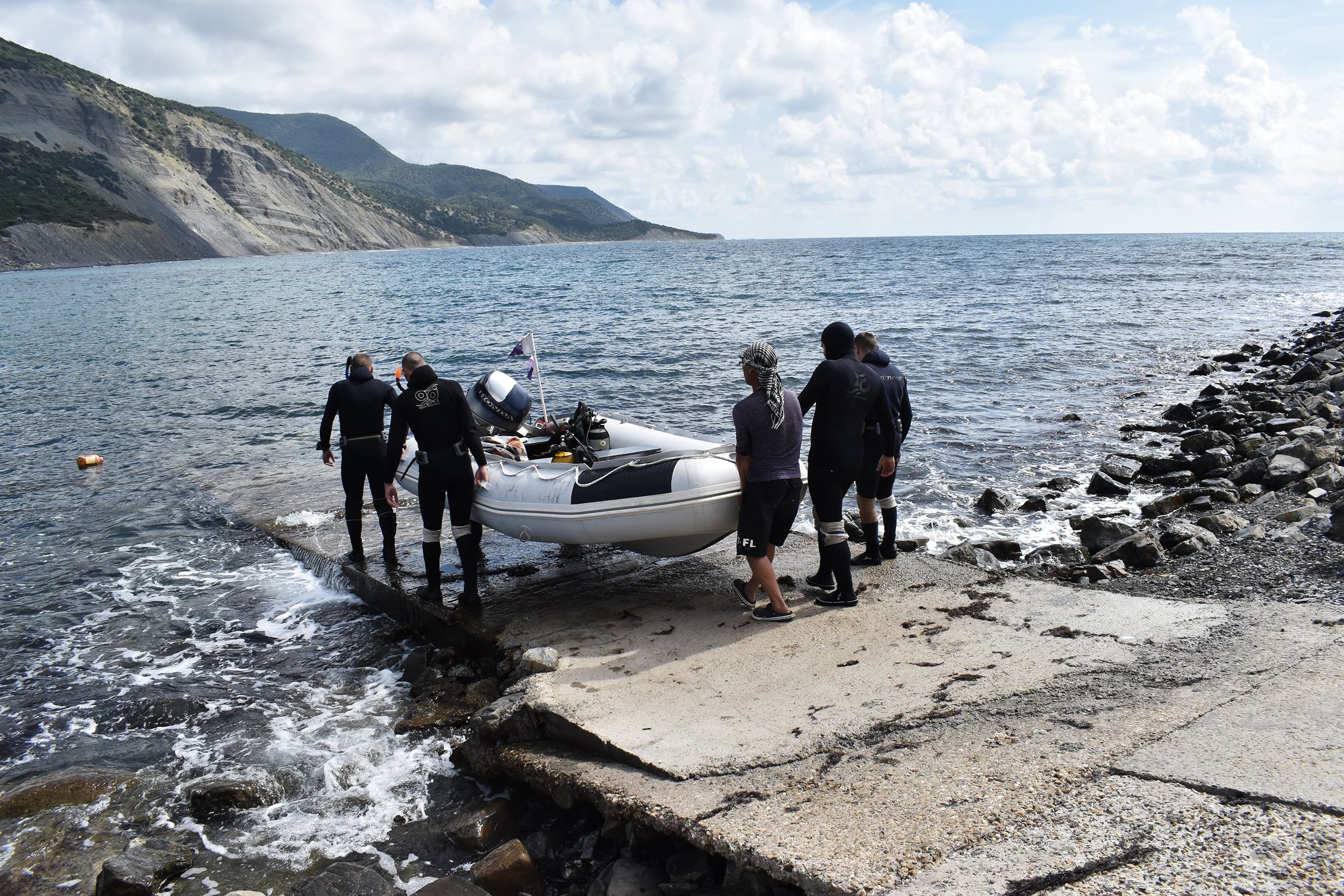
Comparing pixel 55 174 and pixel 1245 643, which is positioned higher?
pixel 55 174

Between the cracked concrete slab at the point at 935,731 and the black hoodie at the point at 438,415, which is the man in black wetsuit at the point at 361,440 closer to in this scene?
the black hoodie at the point at 438,415

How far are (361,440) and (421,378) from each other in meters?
1.63

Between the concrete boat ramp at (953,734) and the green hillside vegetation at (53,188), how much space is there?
90.5m

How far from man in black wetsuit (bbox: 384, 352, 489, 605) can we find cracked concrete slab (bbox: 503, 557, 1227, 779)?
101 cm

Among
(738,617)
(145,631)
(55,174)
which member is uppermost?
(55,174)

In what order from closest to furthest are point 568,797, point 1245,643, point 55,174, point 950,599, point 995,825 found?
1. point 995,825
2. point 568,797
3. point 1245,643
4. point 950,599
5. point 55,174

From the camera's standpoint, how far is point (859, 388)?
592 centimetres

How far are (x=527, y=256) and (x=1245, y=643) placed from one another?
378 ft

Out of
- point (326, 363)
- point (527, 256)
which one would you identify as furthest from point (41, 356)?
point (527, 256)

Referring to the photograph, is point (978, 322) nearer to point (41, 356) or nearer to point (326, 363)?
point (326, 363)

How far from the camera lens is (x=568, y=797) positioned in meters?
4.21

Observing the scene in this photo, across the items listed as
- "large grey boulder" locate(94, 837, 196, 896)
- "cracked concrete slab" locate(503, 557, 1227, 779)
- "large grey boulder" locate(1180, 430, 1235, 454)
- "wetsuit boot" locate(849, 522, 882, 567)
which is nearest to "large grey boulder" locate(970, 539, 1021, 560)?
"wetsuit boot" locate(849, 522, 882, 567)

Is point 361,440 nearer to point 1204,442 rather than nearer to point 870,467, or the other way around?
point 870,467

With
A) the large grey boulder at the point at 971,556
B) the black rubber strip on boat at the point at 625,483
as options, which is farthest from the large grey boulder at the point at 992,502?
the black rubber strip on boat at the point at 625,483
